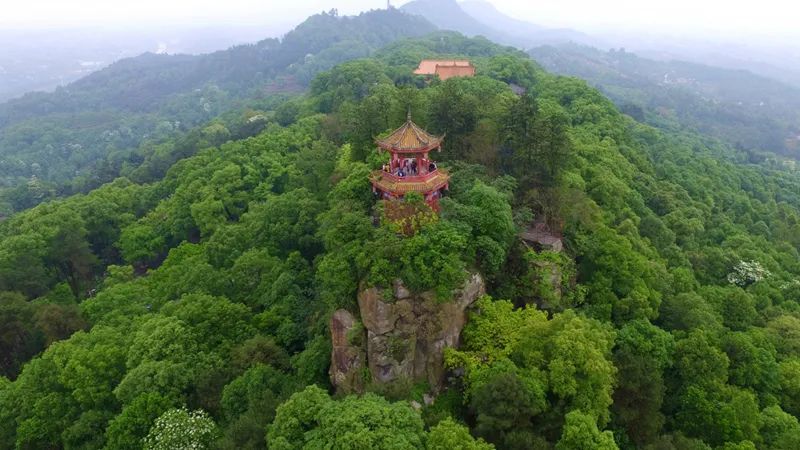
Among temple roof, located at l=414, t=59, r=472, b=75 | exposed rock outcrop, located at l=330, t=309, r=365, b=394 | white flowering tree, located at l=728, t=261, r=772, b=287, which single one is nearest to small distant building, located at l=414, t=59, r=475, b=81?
temple roof, located at l=414, t=59, r=472, b=75

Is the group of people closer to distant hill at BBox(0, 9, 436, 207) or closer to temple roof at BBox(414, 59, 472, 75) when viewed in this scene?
temple roof at BBox(414, 59, 472, 75)

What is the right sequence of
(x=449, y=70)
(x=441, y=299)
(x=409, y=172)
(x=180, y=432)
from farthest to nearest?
1. (x=449, y=70)
2. (x=409, y=172)
3. (x=441, y=299)
4. (x=180, y=432)

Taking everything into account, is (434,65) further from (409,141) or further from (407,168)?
(409,141)

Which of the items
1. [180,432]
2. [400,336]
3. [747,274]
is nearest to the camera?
[180,432]

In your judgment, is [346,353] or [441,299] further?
[346,353]

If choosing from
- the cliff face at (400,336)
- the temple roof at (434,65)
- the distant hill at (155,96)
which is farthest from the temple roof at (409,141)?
the distant hill at (155,96)

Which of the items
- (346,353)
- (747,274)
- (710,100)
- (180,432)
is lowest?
(710,100)

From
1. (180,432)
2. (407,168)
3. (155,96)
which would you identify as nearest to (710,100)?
(155,96)

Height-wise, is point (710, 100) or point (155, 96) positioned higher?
point (710, 100)
